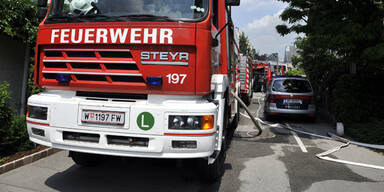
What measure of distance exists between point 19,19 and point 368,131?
7.93 m

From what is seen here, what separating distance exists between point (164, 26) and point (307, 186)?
117 inches

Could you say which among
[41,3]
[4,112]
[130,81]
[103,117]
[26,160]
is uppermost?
[41,3]

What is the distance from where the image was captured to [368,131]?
708 cm

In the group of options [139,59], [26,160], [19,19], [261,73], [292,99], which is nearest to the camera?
[139,59]

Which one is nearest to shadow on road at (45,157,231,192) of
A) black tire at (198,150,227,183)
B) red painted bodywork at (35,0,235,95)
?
black tire at (198,150,227,183)

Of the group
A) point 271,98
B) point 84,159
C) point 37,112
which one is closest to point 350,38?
point 271,98

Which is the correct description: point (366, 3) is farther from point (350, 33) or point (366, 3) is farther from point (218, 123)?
point (218, 123)

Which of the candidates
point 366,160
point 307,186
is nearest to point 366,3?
point 366,160

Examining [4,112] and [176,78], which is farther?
[4,112]

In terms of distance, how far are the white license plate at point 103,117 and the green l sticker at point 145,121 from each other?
0.64ft

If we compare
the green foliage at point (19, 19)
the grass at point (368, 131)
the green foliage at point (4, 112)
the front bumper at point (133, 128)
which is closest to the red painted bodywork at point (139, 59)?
the front bumper at point (133, 128)

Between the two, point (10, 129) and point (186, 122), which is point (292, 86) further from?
point (10, 129)

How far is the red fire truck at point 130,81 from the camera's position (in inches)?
124

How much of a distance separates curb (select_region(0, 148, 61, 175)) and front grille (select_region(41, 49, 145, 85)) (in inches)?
68.1
